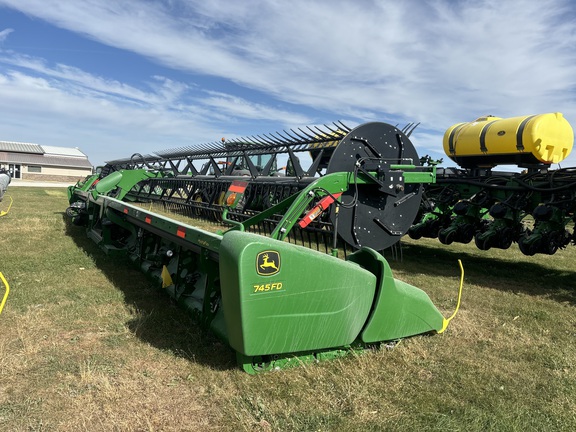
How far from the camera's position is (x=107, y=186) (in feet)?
29.9

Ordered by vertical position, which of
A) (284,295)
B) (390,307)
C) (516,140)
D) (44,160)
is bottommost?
(390,307)

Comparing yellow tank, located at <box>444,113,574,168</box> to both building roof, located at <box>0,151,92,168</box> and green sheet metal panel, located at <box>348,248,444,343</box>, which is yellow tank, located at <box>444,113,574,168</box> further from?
building roof, located at <box>0,151,92,168</box>

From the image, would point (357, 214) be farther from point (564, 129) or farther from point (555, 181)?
point (564, 129)

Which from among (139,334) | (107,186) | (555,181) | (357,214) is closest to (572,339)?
(357,214)

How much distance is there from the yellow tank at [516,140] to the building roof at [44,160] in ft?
174

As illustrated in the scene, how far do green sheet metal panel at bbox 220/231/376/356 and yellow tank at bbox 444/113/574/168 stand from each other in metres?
5.23

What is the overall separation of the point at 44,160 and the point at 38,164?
2.63 m

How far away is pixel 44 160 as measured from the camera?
5262 cm

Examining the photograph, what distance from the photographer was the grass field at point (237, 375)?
2412 mm

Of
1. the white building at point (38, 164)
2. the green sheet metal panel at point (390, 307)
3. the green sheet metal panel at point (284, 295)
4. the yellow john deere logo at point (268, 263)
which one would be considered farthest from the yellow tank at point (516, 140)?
the white building at point (38, 164)

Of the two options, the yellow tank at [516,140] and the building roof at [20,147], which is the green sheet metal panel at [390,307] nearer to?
the yellow tank at [516,140]

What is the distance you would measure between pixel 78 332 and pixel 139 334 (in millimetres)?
488

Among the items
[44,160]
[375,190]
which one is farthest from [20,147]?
[375,190]

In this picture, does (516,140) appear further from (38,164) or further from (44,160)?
(44,160)
